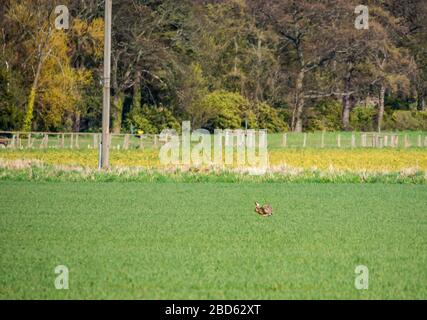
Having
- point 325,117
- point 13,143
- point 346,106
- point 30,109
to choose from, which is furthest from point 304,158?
point 325,117

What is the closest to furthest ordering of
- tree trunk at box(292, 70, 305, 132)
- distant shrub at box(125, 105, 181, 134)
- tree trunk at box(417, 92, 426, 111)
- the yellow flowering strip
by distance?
1. the yellow flowering strip
2. distant shrub at box(125, 105, 181, 134)
3. tree trunk at box(292, 70, 305, 132)
4. tree trunk at box(417, 92, 426, 111)

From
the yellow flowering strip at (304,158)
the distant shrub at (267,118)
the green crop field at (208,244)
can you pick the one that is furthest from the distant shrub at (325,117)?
the green crop field at (208,244)

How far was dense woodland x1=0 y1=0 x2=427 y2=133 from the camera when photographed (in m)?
56.1

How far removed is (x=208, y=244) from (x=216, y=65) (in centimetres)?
5247

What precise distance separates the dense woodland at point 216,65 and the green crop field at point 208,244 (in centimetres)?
2935

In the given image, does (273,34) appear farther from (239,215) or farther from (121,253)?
(121,253)

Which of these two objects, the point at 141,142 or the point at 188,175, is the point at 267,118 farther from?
the point at 188,175

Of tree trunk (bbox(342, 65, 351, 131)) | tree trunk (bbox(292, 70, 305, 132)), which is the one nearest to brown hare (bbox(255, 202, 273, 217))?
tree trunk (bbox(292, 70, 305, 132))

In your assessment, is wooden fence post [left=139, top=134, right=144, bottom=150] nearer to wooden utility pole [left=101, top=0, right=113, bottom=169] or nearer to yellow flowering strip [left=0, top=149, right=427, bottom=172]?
yellow flowering strip [left=0, top=149, right=427, bottom=172]

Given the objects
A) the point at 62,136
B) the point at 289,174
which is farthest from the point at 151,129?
the point at 289,174

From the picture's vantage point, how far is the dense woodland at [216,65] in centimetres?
5609

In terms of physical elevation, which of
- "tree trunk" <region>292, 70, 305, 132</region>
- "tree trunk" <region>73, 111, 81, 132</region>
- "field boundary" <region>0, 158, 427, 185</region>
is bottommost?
"field boundary" <region>0, 158, 427, 185</region>

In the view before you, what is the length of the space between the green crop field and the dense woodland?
96.3ft
